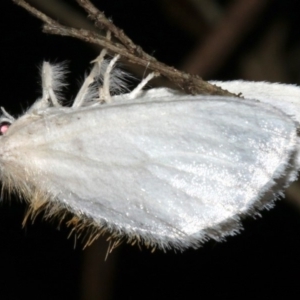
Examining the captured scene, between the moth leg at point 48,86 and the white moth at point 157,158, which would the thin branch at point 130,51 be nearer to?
the white moth at point 157,158

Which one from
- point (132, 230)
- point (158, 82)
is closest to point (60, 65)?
point (132, 230)

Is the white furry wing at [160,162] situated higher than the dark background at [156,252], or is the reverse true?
the dark background at [156,252]

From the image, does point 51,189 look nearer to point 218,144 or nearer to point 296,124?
point 218,144

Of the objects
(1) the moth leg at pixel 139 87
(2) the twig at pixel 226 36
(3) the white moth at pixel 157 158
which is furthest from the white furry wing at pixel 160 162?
(2) the twig at pixel 226 36

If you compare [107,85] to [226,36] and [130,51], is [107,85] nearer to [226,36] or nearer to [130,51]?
[130,51]

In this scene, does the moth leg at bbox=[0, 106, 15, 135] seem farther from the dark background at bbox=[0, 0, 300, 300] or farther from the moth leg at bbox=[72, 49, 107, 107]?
the dark background at bbox=[0, 0, 300, 300]

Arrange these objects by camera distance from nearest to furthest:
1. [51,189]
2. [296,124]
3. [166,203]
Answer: [296,124] < [166,203] < [51,189]
